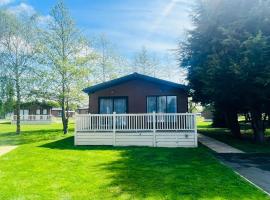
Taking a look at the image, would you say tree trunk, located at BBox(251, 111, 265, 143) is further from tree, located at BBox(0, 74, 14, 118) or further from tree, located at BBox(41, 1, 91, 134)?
tree, located at BBox(0, 74, 14, 118)

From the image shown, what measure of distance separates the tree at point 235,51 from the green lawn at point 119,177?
16.2 feet

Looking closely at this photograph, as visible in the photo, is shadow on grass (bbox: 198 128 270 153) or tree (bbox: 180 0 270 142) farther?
shadow on grass (bbox: 198 128 270 153)

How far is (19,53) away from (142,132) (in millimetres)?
15756

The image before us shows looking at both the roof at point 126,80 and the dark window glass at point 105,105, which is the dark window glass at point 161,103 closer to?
the roof at point 126,80

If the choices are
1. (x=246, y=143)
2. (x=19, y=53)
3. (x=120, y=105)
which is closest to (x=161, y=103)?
(x=120, y=105)

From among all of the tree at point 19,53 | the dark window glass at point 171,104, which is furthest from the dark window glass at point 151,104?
the tree at point 19,53

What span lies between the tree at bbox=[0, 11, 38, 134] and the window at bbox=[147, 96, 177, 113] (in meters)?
12.3

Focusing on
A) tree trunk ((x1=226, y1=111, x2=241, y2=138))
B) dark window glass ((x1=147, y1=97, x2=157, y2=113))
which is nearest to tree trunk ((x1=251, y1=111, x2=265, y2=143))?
tree trunk ((x1=226, y1=111, x2=241, y2=138))

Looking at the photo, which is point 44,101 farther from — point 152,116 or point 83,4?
point 152,116

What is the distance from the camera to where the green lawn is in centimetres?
631

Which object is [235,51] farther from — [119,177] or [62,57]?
[62,57]

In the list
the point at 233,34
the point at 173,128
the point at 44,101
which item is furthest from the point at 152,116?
the point at 44,101

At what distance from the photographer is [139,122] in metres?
16.2

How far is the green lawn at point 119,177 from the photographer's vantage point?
20.7 feet
